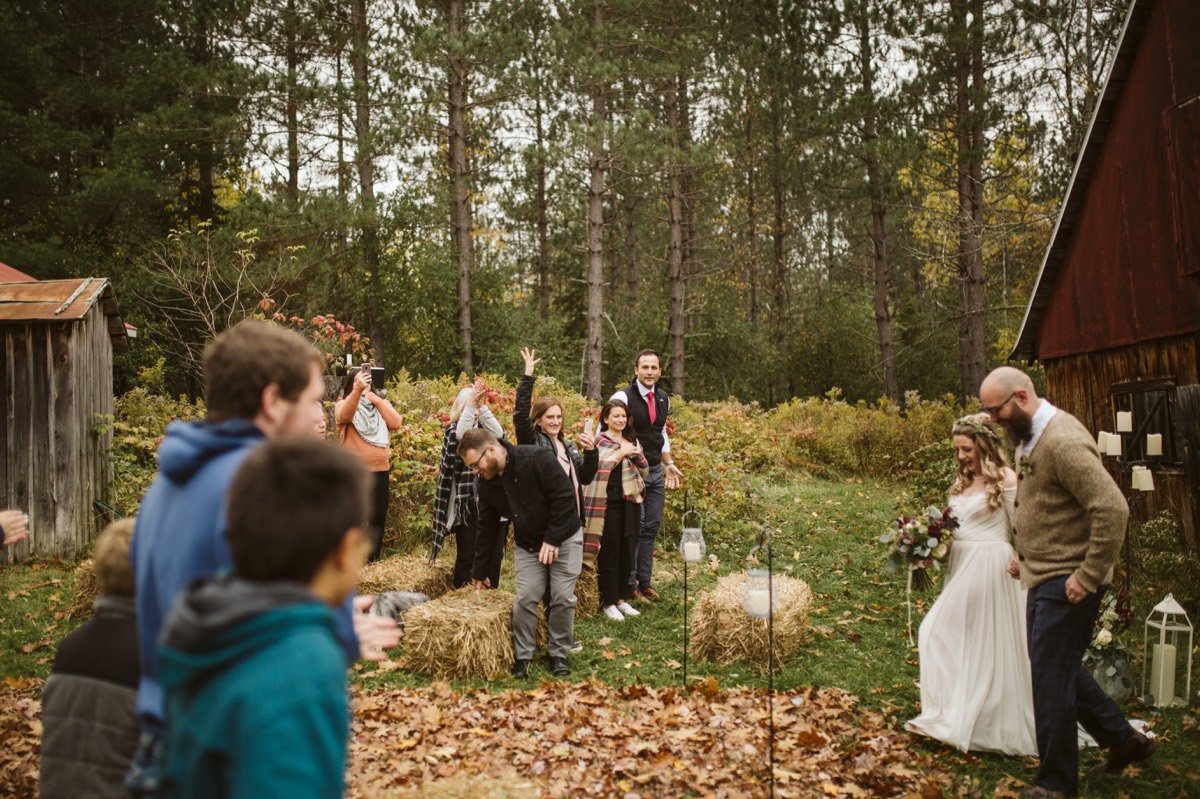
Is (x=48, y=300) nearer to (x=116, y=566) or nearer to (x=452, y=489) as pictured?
(x=452, y=489)

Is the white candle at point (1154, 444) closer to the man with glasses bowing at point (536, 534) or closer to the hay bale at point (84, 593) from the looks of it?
the man with glasses bowing at point (536, 534)

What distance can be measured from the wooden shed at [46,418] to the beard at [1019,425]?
10.4 m

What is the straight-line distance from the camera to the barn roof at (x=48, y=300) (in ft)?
33.8

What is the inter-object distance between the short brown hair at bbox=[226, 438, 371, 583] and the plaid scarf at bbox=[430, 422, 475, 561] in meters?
6.25

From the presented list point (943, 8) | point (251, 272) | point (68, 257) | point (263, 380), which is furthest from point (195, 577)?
point (943, 8)

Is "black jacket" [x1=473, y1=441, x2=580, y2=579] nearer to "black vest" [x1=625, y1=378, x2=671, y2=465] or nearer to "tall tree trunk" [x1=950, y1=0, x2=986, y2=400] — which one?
"black vest" [x1=625, y1=378, x2=671, y2=465]

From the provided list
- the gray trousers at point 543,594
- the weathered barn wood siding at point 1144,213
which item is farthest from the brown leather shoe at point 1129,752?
the weathered barn wood siding at point 1144,213

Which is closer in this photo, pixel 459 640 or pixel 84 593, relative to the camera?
pixel 459 640

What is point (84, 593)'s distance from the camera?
8.12 meters

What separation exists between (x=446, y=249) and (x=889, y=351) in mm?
12677

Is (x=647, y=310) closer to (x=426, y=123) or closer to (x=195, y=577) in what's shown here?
(x=426, y=123)

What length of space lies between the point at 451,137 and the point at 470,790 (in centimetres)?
1928

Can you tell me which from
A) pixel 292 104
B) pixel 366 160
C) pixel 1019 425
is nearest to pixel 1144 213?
pixel 1019 425

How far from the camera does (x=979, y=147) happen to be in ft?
62.9
